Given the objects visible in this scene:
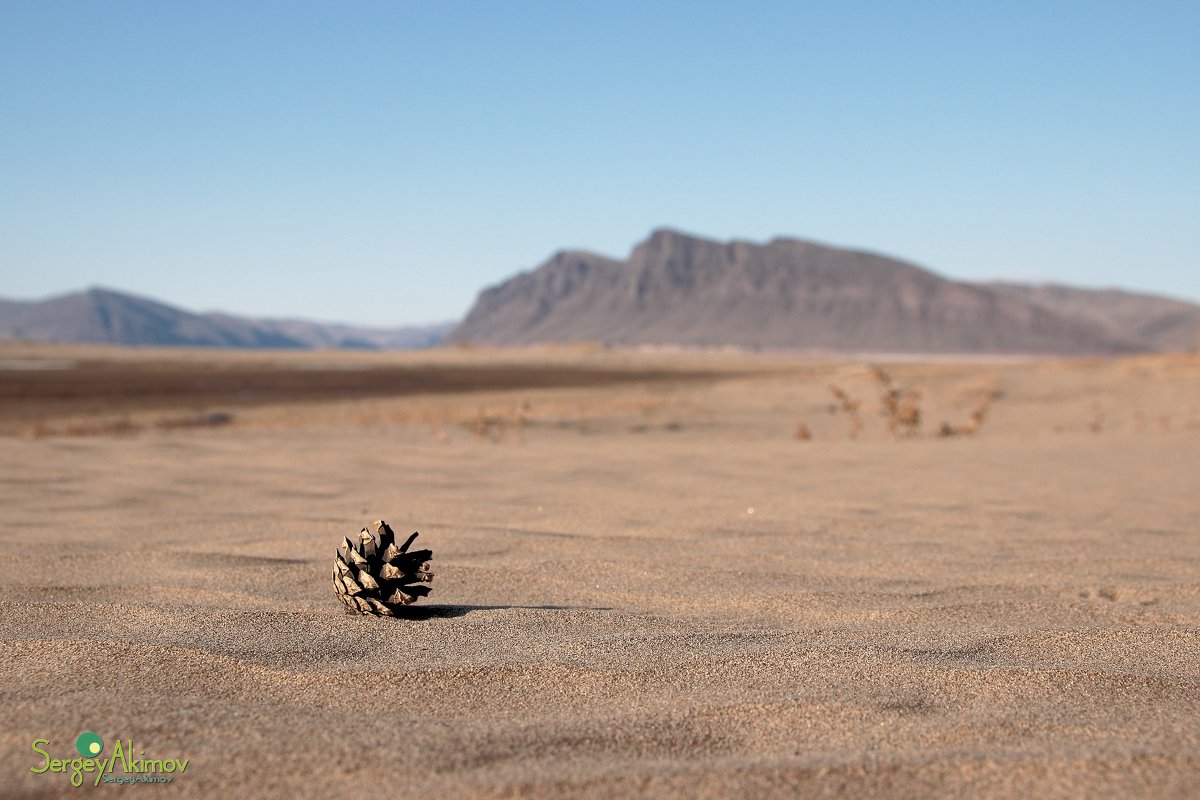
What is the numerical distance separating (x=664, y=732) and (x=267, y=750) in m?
0.71

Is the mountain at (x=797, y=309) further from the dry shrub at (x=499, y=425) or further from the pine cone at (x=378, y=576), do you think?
the pine cone at (x=378, y=576)

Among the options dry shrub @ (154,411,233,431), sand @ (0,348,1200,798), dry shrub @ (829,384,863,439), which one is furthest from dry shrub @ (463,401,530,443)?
sand @ (0,348,1200,798)

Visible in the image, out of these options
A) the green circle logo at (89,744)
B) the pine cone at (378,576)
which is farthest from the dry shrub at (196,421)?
the green circle logo at (89,744)

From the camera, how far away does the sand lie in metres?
1.70

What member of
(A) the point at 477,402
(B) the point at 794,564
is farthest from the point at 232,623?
(A) the point at 477,402

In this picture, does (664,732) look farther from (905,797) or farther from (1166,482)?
(1166,482)

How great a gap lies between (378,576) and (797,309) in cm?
15492

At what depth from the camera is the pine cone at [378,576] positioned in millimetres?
2623

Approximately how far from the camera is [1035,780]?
1.65 m

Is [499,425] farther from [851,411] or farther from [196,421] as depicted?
[196,421]

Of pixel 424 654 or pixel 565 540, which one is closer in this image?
pixel 424 654

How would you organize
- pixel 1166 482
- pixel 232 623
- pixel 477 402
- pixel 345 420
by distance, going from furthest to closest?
1. pixel 477 402
2. pixel 345 420
3. pixel 1166 482
4. pixel 232 623

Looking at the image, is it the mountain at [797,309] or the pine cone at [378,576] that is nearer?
the pine cone at [378,576]

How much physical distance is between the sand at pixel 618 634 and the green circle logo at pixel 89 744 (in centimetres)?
Result: 2
